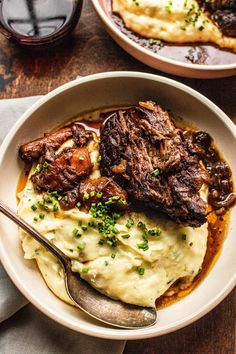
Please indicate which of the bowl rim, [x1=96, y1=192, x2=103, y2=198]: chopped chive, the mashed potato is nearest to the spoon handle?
[x1=96, y1=192, x2=103, y2=198]: chopped chive

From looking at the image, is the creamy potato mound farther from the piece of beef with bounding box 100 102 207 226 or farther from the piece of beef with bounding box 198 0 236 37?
the piece of beef with bounding box 198 0 236 37

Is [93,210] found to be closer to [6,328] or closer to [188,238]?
[188,238]

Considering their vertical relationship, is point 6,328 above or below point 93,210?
below

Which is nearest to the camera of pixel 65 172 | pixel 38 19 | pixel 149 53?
pixel 65 172

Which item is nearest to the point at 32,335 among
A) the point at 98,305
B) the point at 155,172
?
the point at 98,305

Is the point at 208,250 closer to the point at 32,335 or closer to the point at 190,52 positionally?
the point at 32,335

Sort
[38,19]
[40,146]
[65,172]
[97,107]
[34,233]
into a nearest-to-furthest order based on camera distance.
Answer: [34,233], [65,172], [40,146], [97,107], [38,19]

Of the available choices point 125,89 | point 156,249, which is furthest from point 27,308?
point 125,89
